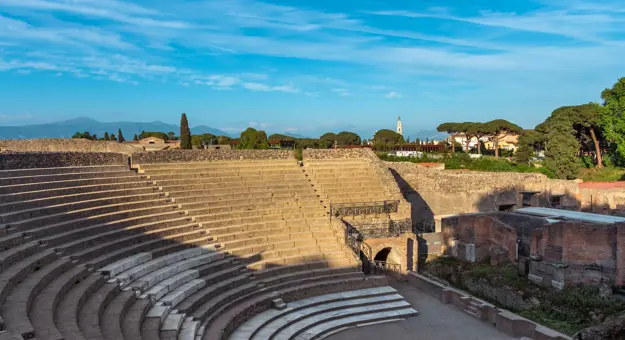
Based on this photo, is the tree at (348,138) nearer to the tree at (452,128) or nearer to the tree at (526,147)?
the tree at (452,128)

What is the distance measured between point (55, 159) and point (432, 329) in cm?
1141

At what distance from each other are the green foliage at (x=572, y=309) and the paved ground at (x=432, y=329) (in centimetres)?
212

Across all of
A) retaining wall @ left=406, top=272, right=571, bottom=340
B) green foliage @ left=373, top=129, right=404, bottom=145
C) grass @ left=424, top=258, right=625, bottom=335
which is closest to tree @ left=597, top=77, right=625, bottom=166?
grass @ left=424, top=258, right=625, bottom=335

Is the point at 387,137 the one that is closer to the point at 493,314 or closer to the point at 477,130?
the point at 477,130

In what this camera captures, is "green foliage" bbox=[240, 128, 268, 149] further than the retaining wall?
Yes

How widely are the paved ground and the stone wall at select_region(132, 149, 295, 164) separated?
9.13 metres

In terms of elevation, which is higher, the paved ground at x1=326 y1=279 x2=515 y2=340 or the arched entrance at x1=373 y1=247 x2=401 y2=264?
the arched entrance at x1=373 y1=247 x2=401 y2=264

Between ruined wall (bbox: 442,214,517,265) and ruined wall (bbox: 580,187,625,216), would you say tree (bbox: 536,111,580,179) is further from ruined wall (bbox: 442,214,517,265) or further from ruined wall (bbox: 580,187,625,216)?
ruined wall (bbox: 442,214,517,265)

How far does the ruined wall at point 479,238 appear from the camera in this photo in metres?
17.2

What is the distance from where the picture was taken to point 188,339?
8000mm

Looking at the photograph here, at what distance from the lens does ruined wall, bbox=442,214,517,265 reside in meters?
17.2

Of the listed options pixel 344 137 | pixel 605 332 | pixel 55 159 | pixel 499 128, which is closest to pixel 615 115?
pixel 499 128

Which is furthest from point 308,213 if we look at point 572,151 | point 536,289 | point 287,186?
point 572,151

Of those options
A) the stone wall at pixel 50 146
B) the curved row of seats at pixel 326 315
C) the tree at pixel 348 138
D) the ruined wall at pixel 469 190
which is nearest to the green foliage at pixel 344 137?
the tree at pixel 348 138
